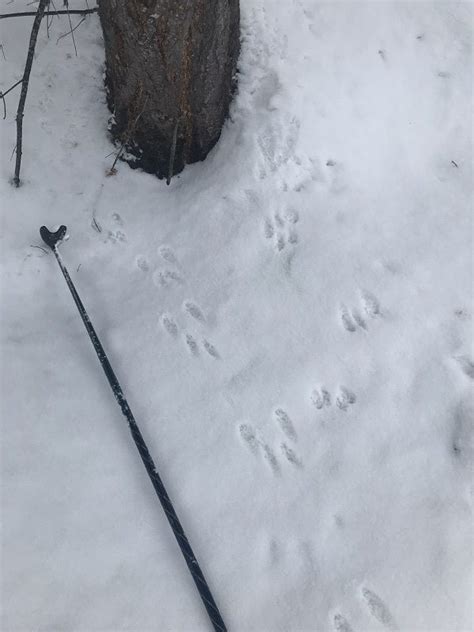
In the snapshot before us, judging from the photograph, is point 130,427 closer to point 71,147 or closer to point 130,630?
point 130,630

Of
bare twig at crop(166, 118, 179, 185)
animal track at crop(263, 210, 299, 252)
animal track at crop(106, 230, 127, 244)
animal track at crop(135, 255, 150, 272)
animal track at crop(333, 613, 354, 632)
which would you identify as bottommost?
animal track at crop(333, 613, 354, 632)

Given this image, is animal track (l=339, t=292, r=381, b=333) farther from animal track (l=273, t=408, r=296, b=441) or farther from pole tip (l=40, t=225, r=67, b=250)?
A: pole tip (l=40, t=225, r=67, b=250)

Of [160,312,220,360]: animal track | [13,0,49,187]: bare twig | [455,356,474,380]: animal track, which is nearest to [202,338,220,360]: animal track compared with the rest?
[160,312,220,360]: animal track

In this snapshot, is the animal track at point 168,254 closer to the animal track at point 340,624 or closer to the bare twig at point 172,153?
the bare twig at point 172,153

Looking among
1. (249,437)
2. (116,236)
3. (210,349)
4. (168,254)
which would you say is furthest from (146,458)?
(116,236)

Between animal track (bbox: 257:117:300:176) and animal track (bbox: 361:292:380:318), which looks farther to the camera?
animal track (bbox: 257:117:300:176)

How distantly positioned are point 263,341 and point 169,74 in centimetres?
110

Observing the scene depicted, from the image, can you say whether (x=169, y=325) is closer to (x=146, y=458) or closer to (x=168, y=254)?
(x=168, y=254)

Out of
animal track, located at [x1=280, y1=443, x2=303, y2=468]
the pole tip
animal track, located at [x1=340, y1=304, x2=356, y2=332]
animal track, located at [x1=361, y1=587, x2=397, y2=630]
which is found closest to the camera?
animal track, located at [x1=361, y1=587, x2=397, y2=630]

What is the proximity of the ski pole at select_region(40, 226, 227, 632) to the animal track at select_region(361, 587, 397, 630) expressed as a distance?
17.9 inches

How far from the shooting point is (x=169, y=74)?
206cm

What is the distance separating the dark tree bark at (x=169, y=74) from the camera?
1927mm

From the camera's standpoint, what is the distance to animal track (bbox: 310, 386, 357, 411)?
1917 millimetres

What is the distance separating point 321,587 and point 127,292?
1302 mm
